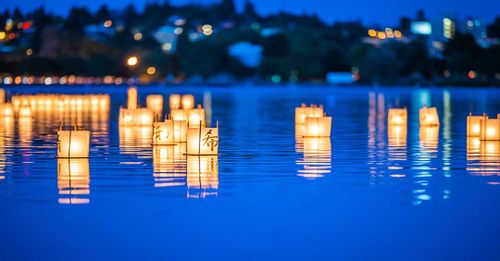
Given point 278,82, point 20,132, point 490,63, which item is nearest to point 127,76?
point 278,82

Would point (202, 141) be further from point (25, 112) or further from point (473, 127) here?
point (25, 112)

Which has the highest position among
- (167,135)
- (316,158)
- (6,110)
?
(6,110)

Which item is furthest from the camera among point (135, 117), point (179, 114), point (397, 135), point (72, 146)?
point (135, 117)

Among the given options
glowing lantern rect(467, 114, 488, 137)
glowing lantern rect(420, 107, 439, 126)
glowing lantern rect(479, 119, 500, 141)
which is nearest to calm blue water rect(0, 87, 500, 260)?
glowing lantern rect(479, 119, 500, 141)

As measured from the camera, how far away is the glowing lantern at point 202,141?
17.9m

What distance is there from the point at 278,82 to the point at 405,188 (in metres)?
130

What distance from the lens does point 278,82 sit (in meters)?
143

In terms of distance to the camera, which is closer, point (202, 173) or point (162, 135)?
point (202, 173)

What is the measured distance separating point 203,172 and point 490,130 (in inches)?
338

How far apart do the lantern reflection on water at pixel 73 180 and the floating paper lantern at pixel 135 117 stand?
10790 millimetres

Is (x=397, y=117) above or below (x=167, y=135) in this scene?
above

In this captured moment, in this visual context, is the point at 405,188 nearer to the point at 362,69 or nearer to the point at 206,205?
the point at 206,205

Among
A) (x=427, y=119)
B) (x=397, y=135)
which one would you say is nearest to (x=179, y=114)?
(x=397, y=135)

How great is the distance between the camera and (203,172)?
595 inches
